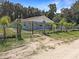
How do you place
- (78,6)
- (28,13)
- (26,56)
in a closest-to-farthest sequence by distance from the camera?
(26,56) → (78,6) → (28,13)

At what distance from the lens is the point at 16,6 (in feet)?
296

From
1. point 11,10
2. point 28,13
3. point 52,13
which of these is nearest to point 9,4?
point 11,10

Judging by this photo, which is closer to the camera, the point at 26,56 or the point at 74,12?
the point at 26,56

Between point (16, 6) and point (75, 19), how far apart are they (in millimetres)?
31572

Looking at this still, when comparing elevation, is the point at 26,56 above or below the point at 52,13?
below

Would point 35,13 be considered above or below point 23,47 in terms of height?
above

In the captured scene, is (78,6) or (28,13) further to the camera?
(28,13)

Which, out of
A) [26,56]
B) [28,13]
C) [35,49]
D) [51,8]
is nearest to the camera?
[26,56]

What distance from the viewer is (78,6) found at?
65875 mm

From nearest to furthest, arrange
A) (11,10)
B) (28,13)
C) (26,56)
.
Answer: (26,56)
(11,10)
(28,13)

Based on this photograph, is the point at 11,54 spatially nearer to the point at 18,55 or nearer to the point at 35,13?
the point at 18,55

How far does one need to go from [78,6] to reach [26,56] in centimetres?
5327

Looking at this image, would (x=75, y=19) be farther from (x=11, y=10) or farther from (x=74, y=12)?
(x=11, y=10)

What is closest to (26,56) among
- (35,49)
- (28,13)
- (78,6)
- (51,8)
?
(35,49)
